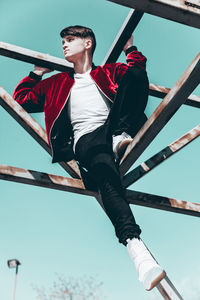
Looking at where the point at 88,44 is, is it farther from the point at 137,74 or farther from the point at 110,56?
the point at 137,74

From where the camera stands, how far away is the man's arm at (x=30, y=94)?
10.00 ft

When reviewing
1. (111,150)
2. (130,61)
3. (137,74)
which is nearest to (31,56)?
(130,61)

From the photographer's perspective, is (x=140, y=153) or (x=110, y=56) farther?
(x=110, y=56)

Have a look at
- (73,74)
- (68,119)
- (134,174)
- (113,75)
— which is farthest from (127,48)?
(134,174)

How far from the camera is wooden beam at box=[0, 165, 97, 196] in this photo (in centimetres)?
251

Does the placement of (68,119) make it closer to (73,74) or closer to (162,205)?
(73,74)

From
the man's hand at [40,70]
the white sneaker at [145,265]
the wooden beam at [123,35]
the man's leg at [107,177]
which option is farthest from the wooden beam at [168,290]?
the wooden beam at [123,35]

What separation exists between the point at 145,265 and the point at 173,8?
1.25m

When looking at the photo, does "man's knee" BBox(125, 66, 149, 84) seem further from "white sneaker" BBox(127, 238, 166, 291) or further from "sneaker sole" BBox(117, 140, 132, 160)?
"white sneaker" BBox(127, 238, 166, 291)

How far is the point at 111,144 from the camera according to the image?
8.72ft

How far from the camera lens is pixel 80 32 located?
3.22 meters

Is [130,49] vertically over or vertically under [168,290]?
over

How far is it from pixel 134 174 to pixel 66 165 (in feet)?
1.85

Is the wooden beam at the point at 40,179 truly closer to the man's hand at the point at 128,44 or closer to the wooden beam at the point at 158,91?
the man's hand at the point at 128,44
